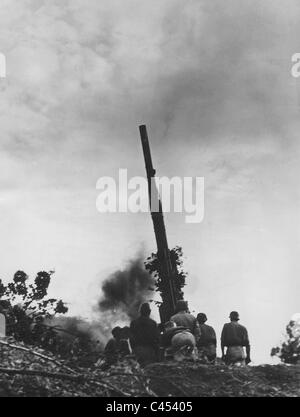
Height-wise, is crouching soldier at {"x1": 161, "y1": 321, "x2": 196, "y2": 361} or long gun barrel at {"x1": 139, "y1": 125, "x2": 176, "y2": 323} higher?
long gun barrel at {"x1": 139, "y1": 125, "x2": 176, "y2": 323}

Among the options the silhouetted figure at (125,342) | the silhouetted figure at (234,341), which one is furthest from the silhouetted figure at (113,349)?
the silhouetted figure at (234,341)

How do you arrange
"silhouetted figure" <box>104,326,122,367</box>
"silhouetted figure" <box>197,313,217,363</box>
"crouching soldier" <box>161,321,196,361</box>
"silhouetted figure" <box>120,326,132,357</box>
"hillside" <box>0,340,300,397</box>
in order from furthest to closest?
"silhouetted figure" <box>197,313,217,363</box>, "silhouetted figure" <box>120,326,132,357</box>, "crouching soldier" <box>161,321,196,361</box>, "silhouetted figure" <box>104,326,122,367</box>, "hillside" <box>0,340,300,397</box>

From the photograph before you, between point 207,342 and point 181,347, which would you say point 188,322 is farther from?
point 181,347

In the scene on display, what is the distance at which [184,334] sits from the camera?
249 inches

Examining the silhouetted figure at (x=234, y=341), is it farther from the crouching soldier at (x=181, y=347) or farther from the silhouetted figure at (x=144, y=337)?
the crouching soldier at (x=181, y=347)

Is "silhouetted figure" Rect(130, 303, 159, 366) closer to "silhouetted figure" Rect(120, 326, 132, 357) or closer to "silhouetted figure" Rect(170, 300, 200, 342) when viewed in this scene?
"silhouetted figure" Rect(120, 326, 132, 357)

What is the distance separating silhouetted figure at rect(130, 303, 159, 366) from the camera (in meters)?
6.92

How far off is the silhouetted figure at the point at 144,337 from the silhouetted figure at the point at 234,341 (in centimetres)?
134

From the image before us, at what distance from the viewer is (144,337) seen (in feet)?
22.8

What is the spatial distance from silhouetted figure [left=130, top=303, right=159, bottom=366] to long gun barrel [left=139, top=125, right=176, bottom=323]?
4.72 metres

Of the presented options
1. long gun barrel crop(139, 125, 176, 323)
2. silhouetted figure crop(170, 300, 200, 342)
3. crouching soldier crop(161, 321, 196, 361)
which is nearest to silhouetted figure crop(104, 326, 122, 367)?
crouching soldier crop(161, 321, 196, 361)

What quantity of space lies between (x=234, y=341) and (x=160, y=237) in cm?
549

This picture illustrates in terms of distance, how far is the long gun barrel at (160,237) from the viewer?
11.9m
